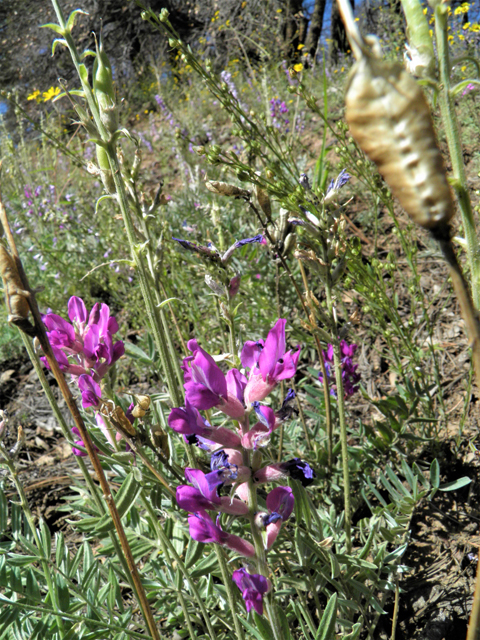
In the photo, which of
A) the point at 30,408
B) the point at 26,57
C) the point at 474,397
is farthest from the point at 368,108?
the point at 26,57

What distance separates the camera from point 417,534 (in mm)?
1670

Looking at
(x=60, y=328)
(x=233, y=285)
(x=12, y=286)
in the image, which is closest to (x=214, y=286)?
(x=233, y=285)

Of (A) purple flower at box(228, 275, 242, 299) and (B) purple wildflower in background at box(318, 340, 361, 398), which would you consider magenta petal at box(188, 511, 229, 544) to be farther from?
(B) purple wildflower in background at box(318, 340, 361, 398)

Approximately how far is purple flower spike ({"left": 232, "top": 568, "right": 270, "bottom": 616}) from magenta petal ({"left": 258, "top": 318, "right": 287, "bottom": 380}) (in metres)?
0.31

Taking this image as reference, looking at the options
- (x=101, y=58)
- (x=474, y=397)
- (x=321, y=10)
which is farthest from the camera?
(x=321, y=10)

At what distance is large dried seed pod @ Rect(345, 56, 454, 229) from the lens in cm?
27

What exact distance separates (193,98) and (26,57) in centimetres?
664

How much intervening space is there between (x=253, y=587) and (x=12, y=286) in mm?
585

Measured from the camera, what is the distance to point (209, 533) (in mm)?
799

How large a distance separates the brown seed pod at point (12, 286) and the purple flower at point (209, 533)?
16.8 inches

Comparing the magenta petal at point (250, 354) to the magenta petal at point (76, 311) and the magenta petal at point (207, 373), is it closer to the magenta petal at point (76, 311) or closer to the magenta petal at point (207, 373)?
the magenta petal at point (207, 373)

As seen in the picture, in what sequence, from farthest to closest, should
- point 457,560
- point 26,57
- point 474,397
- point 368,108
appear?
point 26,57 → point 474,397 → point 457,560 → point 368,108

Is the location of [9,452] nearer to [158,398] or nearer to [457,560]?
[158,398]

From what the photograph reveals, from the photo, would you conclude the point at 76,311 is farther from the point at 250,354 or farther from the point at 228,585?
the point at 228,585
